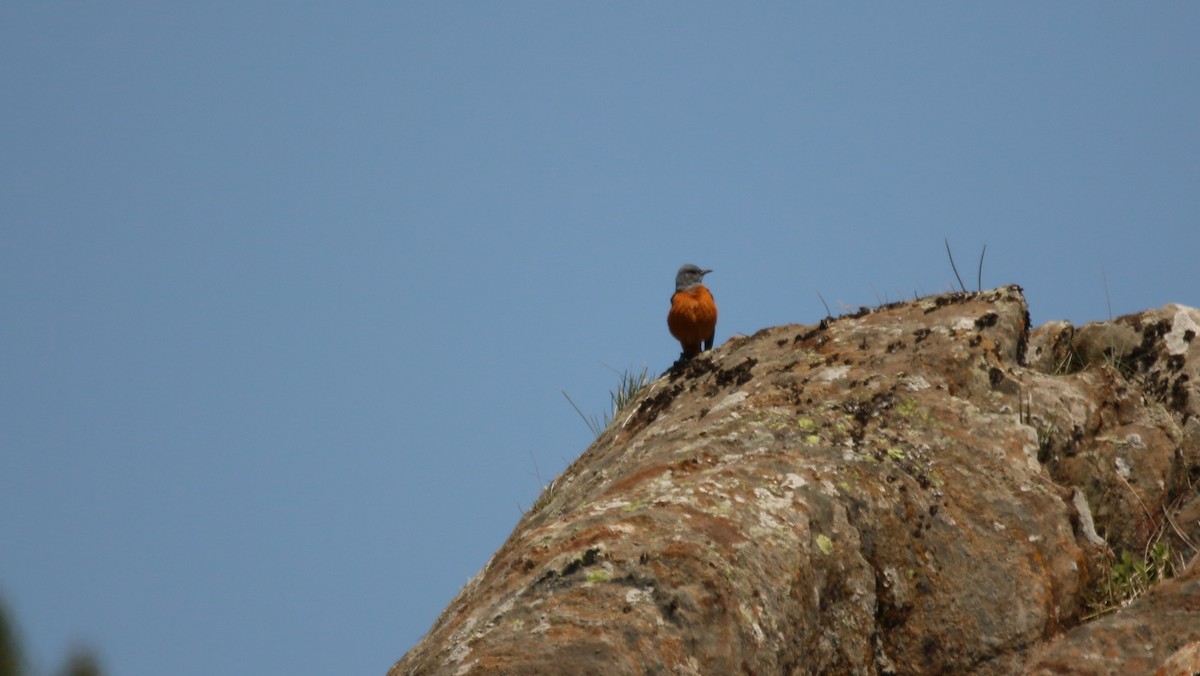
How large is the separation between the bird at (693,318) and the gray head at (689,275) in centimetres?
109

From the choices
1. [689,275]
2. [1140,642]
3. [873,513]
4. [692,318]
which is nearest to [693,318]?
[692,318]

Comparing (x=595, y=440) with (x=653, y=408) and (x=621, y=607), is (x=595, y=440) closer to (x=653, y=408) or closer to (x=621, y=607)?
(x=653, y=408)

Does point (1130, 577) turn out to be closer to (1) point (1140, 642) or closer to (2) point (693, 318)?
(1) point (1140, 642)

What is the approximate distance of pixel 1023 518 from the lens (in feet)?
20.6

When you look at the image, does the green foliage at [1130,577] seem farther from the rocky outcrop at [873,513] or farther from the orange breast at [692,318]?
the orange breast at [692,318]

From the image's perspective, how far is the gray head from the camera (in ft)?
45.7

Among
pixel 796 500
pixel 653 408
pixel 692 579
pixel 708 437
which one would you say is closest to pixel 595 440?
pixel 653 408

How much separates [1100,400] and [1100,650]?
2.52m

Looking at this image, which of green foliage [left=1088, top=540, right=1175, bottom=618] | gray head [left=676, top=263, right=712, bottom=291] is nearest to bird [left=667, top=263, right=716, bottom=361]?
gray head [left=676, top=263, right=712, bottom=291]

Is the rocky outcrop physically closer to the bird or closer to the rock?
the rock

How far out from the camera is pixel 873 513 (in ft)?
19.7

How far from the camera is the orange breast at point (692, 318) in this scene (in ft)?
39.7

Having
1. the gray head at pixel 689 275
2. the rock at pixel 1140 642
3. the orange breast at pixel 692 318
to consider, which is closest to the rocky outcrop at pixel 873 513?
the rock at pixel 1140 642

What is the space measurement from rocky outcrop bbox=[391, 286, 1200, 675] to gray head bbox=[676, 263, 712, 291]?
5.62 m
